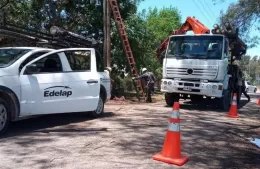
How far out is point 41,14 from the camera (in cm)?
1778

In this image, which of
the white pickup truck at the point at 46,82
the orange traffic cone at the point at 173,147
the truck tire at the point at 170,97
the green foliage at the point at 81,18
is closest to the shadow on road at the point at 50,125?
the white pickup truck at the point at 46,82

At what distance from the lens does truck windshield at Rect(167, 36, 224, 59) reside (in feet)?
40.5

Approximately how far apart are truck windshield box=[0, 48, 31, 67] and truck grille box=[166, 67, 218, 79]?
6339 mm

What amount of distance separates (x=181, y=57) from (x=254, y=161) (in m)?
7.05

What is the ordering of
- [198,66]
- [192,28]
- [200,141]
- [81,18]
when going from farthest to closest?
1. [81,18]
2. [192,28]
3. [198,66]
4. [200,141]

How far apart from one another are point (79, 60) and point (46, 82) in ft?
4.78

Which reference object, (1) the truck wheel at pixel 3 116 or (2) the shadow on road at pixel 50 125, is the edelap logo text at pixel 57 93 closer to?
(2) the shadow on road at pixel 50 125

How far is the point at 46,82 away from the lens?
744 centimetres

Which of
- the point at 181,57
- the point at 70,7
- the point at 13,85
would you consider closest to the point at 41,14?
the point at 70,7

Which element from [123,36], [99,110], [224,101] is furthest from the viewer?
[123,36]

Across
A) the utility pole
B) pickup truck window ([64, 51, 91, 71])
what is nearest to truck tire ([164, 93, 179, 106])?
the utility pole

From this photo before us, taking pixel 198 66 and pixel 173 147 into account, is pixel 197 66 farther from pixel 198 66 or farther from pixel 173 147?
pixel 173 147

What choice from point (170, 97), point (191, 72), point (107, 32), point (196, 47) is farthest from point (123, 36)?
point (191, 72)

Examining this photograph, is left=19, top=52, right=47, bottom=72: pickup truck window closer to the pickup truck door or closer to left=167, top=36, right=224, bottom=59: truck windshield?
the pickup truck door
